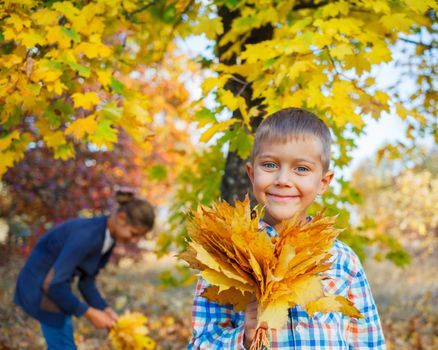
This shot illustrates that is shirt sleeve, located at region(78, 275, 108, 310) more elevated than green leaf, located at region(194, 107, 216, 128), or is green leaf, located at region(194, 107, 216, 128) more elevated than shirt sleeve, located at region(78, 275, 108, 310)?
green leaf, located at region(194, 107, 216, 128)

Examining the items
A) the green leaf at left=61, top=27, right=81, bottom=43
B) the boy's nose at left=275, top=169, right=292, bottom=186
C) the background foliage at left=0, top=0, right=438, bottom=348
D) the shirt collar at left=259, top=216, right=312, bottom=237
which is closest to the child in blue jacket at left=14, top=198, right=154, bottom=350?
the background foliage at left=0, top=0, right=438, bottom=348

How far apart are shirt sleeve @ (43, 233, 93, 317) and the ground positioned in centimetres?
171

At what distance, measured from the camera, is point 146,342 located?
3.84 meters

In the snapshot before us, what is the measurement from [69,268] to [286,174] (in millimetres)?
2163

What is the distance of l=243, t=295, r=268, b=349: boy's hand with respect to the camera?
156 cm

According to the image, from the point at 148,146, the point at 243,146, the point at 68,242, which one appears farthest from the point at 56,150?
the point at 243,146

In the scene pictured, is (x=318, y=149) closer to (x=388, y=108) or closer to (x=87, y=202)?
(x=388, y=108)

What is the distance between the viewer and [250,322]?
1.57 m

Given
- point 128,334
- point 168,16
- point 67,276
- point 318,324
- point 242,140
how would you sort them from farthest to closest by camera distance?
point 168,16 → point 128,334 → point 67,276 → point 242,140 → point 318,324

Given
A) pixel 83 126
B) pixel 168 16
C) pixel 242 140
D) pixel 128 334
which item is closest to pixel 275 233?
pixel 242 140

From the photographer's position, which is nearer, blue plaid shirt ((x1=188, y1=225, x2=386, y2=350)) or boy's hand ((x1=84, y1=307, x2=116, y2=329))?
blue plaid shirt ((x1=188, y1=225, x2=386, y2=350))

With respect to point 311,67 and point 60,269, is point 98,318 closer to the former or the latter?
point 60,269

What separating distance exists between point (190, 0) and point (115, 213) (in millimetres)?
1622

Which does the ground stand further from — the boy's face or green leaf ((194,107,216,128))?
the boy's face
